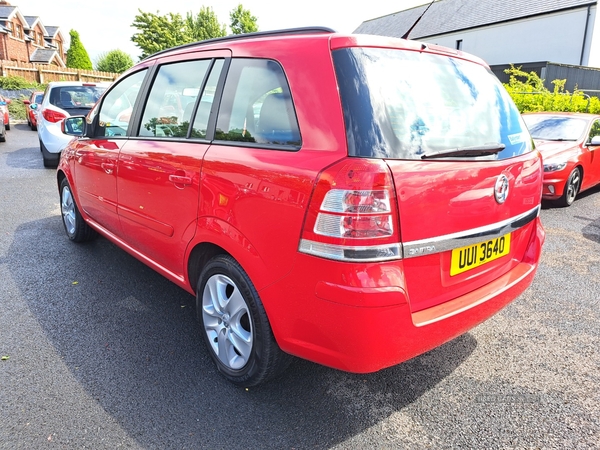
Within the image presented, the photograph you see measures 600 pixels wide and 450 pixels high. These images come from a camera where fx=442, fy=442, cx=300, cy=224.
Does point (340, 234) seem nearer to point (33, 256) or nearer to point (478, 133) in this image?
point (478, 133)

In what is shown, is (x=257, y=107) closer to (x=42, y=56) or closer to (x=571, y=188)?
(x=571, y=188)

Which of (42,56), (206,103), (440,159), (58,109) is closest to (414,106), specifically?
(440,159)

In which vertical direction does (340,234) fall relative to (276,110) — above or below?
below

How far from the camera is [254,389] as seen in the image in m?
2.51

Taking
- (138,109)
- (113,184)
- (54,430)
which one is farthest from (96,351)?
(138,109)

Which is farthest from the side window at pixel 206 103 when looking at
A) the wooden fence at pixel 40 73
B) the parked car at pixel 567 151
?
the wooden fence at pixel 40 73

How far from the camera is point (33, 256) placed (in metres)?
4.46

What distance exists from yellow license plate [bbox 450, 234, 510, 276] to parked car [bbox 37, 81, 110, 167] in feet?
30.4

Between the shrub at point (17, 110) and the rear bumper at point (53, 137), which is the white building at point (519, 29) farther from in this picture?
the rear bumper at point (53, 137)

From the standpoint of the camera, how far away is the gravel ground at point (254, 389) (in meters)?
2.16

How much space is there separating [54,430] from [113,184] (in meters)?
1.94

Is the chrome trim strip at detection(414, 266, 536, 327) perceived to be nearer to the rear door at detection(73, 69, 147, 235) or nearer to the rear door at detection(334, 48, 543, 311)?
the rear door at detection(334, 48, 543, 311)

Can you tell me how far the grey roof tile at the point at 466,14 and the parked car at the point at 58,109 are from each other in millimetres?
30847

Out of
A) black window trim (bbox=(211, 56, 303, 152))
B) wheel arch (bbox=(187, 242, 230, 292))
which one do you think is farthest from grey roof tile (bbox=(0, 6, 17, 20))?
wheel arch (bbox=(187, 242, 230, 292))
